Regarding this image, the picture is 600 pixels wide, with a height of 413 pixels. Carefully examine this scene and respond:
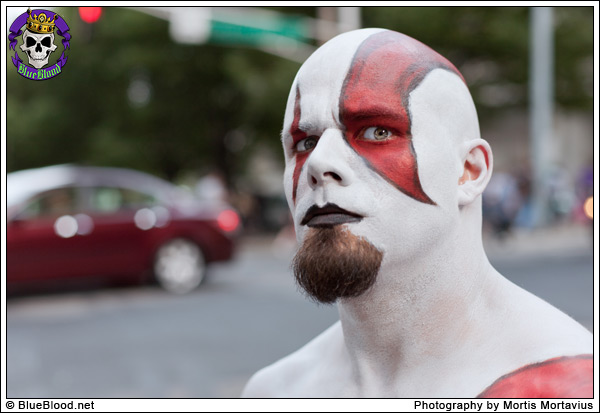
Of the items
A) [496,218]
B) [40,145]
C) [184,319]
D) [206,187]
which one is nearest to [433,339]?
[184,319]

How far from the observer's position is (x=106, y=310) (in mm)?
8188

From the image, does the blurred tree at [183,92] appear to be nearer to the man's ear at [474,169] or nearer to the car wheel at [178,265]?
the car wheel at [178,265]

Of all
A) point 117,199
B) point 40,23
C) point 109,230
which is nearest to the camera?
point 40,23

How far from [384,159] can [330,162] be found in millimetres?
99

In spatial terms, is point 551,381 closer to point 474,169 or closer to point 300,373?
point 474,169

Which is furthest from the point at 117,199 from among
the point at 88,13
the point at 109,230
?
the point at 88,13

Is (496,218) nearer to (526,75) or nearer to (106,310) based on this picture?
(526,75)

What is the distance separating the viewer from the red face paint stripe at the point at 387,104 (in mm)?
1323

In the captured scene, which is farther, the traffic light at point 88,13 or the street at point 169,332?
the street at point 169,332

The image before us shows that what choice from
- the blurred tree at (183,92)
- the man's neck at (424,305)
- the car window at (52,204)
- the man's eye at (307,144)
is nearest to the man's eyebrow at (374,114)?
the man's eye at (307,144)

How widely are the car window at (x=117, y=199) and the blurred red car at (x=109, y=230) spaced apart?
0.5 inches

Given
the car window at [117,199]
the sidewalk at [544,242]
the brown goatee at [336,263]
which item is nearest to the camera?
→ the brown goatee at [336,263]

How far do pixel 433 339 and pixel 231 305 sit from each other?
7.07m

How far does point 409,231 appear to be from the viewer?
1328 mm
